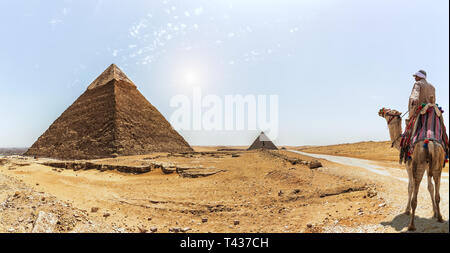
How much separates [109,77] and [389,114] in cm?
4811

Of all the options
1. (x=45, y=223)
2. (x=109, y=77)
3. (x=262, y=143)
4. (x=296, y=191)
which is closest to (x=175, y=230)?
(x=45, y=223)

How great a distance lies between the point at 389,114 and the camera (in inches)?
186

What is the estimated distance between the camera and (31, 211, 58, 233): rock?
4.84 m

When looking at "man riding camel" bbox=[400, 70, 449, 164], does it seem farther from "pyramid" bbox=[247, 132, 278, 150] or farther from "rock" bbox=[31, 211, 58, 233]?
"pyramid" bbox=[247, 132, 278, 150]

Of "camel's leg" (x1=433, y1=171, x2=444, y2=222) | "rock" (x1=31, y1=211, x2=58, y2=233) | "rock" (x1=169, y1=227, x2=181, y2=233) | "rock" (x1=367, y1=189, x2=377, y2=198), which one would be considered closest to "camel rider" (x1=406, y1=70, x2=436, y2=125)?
"camel's leg" (x1=433, y1=171, x2=444, y2=222)

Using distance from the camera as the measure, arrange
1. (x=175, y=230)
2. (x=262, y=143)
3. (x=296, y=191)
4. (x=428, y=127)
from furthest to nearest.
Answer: (x=262, y=143) → (x=296, y=191) → (x=175, y=230) → (x=428, y=127)

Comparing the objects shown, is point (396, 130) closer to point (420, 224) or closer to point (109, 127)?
point (420, 224)

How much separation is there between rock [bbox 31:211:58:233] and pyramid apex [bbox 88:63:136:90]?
42.9 metres

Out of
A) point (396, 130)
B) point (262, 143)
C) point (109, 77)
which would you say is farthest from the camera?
point (109, 77)

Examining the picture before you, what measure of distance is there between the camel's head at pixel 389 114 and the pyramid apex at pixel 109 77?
150 feet

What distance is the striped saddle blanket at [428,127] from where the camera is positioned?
12.4 ft

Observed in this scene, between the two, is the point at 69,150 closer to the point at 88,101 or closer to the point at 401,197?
the point at 88,101

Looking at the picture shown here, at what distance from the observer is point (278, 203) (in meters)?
7.05

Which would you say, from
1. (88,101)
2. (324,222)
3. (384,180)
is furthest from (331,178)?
(88,101)
